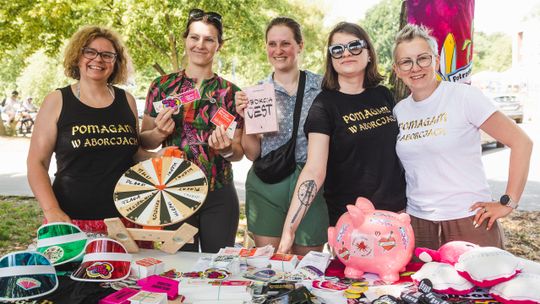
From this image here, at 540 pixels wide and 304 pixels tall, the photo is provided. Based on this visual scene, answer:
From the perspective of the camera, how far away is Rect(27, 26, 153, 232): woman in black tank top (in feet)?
8.64

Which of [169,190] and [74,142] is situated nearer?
[169,190]

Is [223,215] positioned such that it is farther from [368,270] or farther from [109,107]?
[368,270]

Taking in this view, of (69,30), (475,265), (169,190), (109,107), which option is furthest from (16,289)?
(69,30)

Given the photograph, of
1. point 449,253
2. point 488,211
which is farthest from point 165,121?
point 488,211

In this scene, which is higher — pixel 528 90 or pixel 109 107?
pixel 528 90

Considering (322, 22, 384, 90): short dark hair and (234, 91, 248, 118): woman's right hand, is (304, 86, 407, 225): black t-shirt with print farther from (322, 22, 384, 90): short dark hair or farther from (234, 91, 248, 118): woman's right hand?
(234, 91, 248, 118): woman's right hand

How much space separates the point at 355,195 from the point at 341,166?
18 cm

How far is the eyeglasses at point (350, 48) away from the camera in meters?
2.54

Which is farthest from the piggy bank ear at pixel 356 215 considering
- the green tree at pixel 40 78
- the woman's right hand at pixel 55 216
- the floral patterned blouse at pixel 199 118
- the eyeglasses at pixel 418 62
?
the green tree at pixel 40 78

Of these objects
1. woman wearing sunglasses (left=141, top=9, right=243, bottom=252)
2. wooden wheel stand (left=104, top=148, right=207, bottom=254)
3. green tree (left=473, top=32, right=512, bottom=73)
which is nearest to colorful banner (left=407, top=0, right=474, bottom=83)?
woman wearing sunglasses (left=141, top=9, right=243, bottom=252)

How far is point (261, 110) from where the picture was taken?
2.75 meters

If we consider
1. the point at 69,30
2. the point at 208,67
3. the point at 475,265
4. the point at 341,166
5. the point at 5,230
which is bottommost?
the point at 5,230

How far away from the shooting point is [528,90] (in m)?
23.4

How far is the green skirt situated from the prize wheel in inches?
23.9
